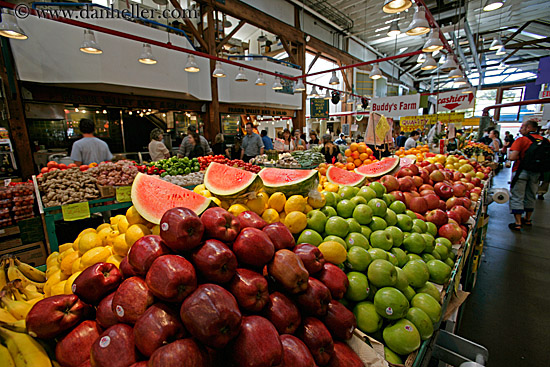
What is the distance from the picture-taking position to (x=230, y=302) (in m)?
0.69

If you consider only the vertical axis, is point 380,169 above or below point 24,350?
above

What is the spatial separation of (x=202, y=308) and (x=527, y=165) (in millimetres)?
6690

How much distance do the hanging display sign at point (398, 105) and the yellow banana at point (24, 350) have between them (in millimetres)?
8963

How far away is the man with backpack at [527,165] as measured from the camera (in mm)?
4691

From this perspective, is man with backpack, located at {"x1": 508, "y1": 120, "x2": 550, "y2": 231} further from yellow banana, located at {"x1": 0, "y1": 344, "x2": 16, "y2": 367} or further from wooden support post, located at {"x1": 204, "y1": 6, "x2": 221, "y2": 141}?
wooden support post, located at {"x1": 204, "y1": 6, "x2": 221, "y2": 141}

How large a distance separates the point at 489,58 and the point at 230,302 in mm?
25795

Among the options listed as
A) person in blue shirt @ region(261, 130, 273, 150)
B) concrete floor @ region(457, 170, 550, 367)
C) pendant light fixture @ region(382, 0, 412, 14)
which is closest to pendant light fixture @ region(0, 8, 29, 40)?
pendant light fixture @ region(382, 0, 412, 14)

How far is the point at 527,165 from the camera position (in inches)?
191

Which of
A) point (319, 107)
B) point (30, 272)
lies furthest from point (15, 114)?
point (319, 107)

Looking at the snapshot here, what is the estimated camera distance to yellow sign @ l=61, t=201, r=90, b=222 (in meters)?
2.57

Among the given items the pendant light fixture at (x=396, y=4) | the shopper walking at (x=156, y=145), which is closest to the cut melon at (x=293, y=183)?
the pendant light fixture at (x=396, y=4)

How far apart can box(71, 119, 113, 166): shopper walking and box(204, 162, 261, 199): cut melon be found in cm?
344

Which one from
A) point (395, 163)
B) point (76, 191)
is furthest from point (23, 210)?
point (395, 163)

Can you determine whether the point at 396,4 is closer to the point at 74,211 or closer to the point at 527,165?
the point at 527,165
